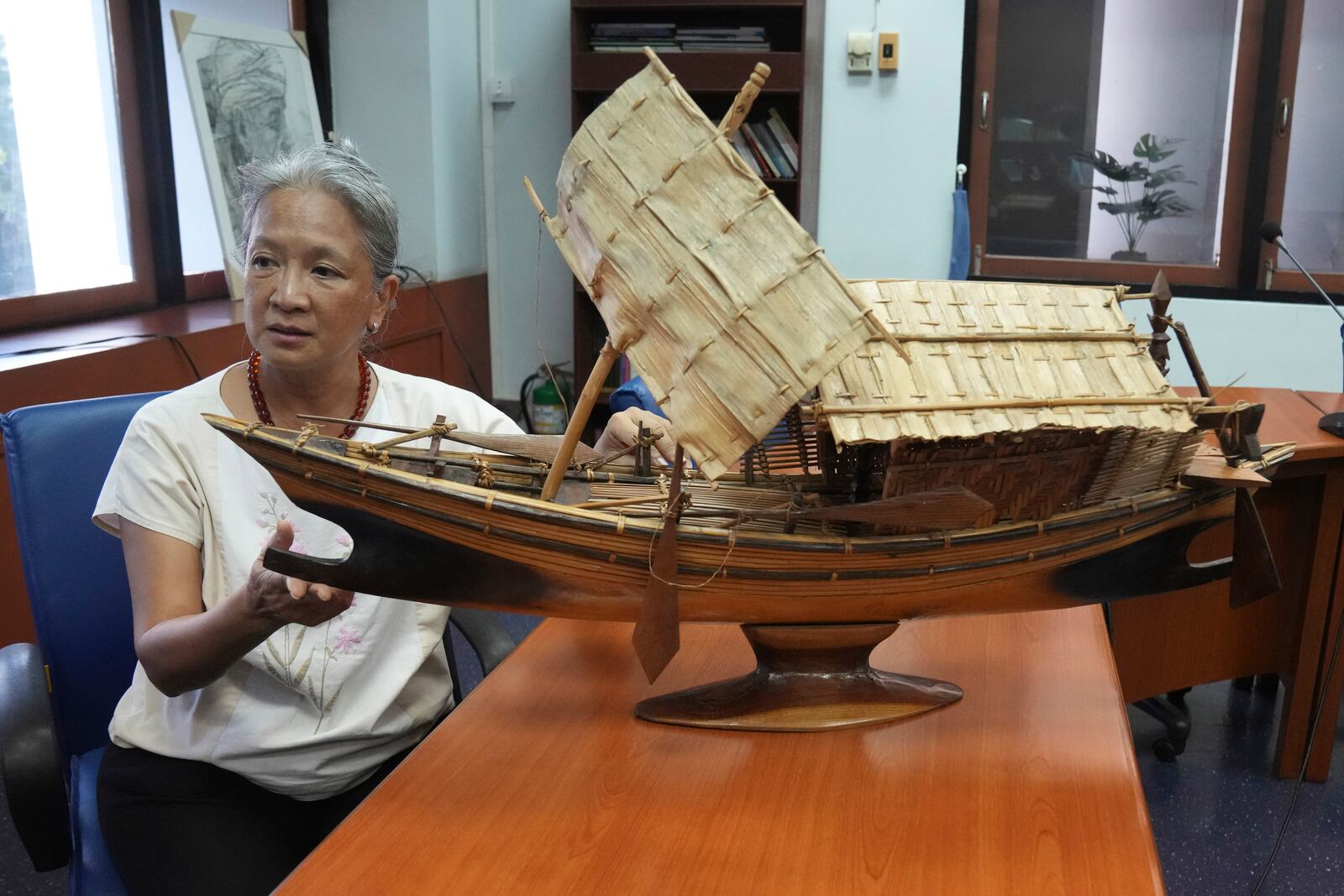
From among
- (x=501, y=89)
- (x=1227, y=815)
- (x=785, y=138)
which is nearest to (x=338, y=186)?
(x=1227, y=815)

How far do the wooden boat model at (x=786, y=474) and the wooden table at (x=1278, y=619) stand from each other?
143 cm

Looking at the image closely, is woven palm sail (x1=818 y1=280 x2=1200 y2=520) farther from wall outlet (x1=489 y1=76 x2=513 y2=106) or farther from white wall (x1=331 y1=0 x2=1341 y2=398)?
wall outlet (x1=489 y1=76 x2=513 y2=106)

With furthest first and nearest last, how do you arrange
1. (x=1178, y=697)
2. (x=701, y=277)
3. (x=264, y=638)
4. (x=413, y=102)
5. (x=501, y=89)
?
(x=501, y=89) < (x=413, y=102) < (x=1178, y=697) < (x=264, y=638) < (x=701, y=277)

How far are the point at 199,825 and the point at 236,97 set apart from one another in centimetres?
276

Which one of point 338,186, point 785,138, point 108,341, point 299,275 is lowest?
point 108,341

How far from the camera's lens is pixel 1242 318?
4160mm

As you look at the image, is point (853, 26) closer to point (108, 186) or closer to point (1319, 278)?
point (1319, 278)

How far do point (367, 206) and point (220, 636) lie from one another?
1.78 feet

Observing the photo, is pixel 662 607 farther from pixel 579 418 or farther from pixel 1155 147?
pixel 1155 147

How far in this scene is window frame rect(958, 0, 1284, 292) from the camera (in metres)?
4.07

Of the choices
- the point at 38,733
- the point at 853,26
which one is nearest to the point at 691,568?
the point at 38,733

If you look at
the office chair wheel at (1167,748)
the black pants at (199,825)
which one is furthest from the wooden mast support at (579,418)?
the office chair wheel at (1167,748)

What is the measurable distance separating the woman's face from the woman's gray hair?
0.04 ft

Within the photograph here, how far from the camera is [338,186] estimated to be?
1.33 m
